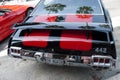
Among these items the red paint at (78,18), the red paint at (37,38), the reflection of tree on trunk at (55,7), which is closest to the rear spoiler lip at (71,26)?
the red paint at (37,38)

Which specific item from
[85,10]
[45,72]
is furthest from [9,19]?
[85,10]

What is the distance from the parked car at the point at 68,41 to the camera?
12.8 ft

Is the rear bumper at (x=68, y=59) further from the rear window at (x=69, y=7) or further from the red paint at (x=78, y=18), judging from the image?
the rear window at (x=69, y=7)

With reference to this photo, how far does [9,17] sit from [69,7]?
216 centimetres

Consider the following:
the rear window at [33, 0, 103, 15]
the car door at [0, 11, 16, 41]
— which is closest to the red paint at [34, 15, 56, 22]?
the rear window at [33, 0, 103, 15]

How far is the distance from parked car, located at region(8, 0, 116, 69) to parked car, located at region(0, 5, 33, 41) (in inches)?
79.7

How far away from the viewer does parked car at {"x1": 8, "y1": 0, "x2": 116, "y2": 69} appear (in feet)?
12.8

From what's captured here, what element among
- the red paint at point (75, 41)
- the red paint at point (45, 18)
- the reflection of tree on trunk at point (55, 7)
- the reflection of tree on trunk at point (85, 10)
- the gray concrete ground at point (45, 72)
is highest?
the reflection of tree on trunk at point (55, 7)

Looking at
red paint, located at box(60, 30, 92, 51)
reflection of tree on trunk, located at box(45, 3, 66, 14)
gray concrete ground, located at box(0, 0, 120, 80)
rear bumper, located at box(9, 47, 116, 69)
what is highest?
reflection of tree on trunk, located at box(45, 3, 66, 14)

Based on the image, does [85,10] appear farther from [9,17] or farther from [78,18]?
[9,17]

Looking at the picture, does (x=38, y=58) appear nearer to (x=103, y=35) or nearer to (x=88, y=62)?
(x=88, y=62)

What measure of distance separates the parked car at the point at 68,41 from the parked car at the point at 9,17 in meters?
2.02

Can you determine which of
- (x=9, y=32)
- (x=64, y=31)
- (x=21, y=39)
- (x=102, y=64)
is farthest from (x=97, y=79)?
(x=9, y=32)

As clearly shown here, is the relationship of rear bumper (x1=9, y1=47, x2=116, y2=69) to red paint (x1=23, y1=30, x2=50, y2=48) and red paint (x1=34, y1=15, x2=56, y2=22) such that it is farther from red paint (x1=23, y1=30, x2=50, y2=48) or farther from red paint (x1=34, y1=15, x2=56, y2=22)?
red paint (x1=34, y1=15, x2=56, y2=22)
